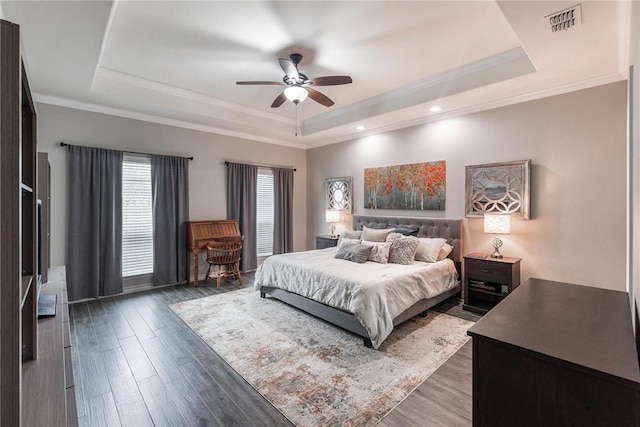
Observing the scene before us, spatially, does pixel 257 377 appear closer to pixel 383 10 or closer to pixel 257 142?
pixel 383 10

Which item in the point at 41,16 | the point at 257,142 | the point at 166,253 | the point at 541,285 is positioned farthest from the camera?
the point at 257,142

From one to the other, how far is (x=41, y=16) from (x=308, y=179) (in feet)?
17.0

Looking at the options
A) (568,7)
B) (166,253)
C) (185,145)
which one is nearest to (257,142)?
(185,145)

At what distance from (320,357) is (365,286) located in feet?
2.58

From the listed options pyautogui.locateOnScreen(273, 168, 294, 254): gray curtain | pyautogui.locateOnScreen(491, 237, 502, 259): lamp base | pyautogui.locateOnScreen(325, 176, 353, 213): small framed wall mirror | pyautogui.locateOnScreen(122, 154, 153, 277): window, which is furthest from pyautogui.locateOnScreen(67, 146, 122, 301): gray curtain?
pyautogui.locateOnScreen(491, 237, 502, 259): lamp base

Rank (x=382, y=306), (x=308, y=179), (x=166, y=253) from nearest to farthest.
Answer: (x=382, y=306), (x=166, y=253), (x=308, y=179)

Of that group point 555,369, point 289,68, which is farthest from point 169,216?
point 555,369

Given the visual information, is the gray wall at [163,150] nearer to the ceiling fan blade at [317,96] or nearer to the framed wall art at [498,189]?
the ceiling fan blade at [317,96]

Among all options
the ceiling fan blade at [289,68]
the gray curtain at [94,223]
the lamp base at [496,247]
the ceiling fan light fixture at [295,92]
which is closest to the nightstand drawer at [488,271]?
the lamp base at [496,247]

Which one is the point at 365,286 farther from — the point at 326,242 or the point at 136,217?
the point at 136,217

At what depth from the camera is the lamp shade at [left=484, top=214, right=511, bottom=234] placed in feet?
12.1

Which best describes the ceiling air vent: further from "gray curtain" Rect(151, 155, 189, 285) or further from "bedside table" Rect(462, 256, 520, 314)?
"gray curtain" Rect(151, 155, 189, 285)

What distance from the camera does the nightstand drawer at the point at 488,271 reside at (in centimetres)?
352

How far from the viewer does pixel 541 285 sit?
2.11m
